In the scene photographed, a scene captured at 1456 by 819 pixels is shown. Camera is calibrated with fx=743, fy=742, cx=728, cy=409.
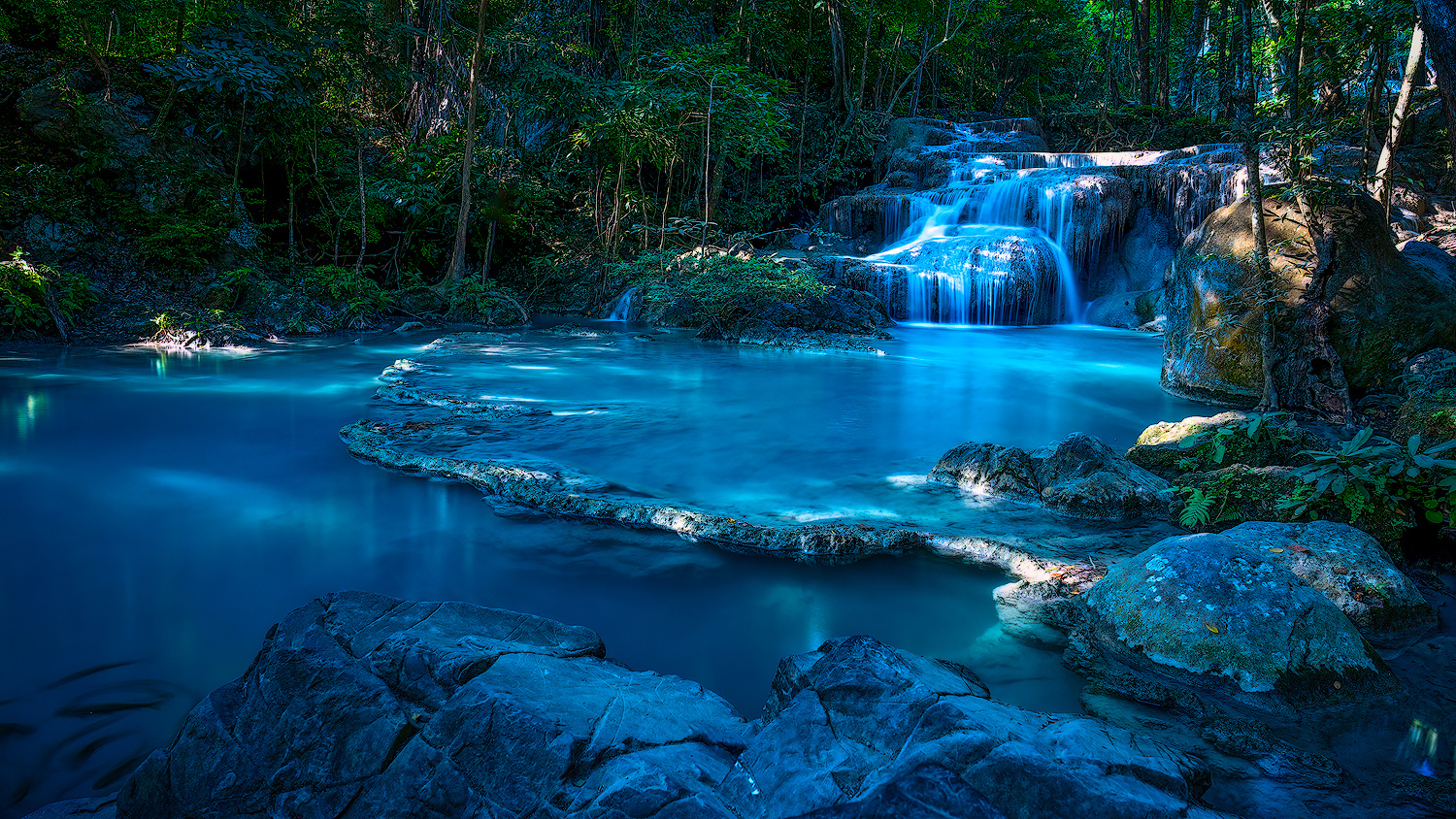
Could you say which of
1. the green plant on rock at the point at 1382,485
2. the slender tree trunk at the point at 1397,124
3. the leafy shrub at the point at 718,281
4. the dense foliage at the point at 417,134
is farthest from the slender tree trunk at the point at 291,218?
the slender tree trunk at the point at 1397,124

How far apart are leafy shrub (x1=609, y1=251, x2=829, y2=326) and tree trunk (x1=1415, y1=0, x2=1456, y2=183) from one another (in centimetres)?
833

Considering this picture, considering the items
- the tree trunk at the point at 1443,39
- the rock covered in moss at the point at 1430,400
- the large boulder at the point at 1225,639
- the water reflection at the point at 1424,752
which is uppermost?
the tree trunk at the point at 1443,39

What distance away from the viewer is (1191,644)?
254cm

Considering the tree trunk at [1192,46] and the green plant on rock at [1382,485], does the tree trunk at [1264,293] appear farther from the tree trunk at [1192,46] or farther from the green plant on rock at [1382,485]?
the tree trunk at [1192,46]

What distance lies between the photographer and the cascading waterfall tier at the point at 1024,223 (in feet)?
48.4

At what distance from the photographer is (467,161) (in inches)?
498

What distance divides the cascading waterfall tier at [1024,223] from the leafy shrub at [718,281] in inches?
132

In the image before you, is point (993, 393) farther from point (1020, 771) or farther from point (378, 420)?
point (1020, 771)

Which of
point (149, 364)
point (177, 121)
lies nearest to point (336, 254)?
point (177, 121)

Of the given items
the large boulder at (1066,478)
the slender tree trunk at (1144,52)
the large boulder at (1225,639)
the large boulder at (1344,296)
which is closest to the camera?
the large boulder at (1225,639)

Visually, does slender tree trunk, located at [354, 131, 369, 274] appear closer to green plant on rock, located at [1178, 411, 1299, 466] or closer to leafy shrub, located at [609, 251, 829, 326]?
leafy shrub, located at [609, 251, 829, 326]

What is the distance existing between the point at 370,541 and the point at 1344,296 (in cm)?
765

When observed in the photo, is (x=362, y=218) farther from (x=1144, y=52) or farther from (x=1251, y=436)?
(x=1144, y=52)

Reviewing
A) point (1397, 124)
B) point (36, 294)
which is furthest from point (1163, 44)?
point (36, 294)
